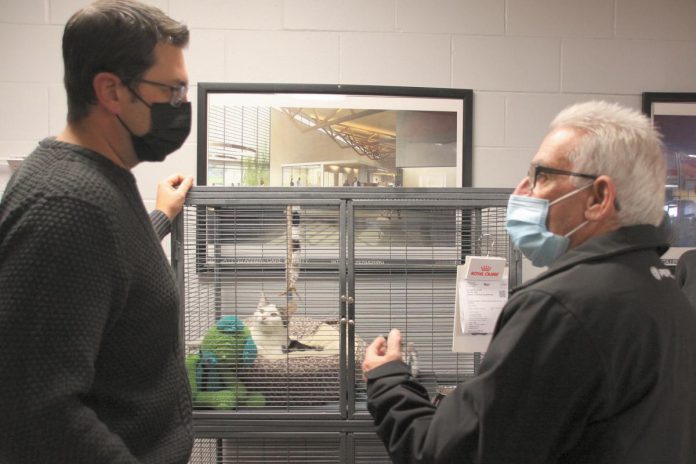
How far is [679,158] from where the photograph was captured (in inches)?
77.2

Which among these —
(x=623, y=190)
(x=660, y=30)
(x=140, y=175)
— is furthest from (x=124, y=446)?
(x=660, y=30)

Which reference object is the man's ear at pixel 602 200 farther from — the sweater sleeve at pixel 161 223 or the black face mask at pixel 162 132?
the sweater sleeve at pixel 161 223

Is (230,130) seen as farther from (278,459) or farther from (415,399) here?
(415,399)

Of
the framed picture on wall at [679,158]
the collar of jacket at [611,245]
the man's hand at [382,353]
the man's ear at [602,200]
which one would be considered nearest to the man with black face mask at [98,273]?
the man's hand at [382,353]

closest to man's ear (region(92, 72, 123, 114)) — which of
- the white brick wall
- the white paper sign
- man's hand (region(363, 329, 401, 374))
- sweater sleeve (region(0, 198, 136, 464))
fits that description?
sweater sleeve (region(0, 198, 136, 464))

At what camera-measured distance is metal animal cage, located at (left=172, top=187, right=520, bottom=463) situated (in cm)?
132

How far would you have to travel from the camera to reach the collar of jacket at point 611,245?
2.47ft

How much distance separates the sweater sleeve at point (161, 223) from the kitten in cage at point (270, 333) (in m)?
0.33

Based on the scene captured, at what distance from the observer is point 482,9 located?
1.91 metres

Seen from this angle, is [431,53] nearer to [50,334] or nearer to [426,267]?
[426,267]

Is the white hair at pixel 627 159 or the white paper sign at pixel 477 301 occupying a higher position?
the white hair at pixel 627 159

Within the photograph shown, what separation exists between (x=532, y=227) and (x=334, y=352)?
2.27 feet

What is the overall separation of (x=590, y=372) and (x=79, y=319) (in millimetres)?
714

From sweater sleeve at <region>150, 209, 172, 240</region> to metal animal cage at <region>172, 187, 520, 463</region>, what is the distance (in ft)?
0.17
